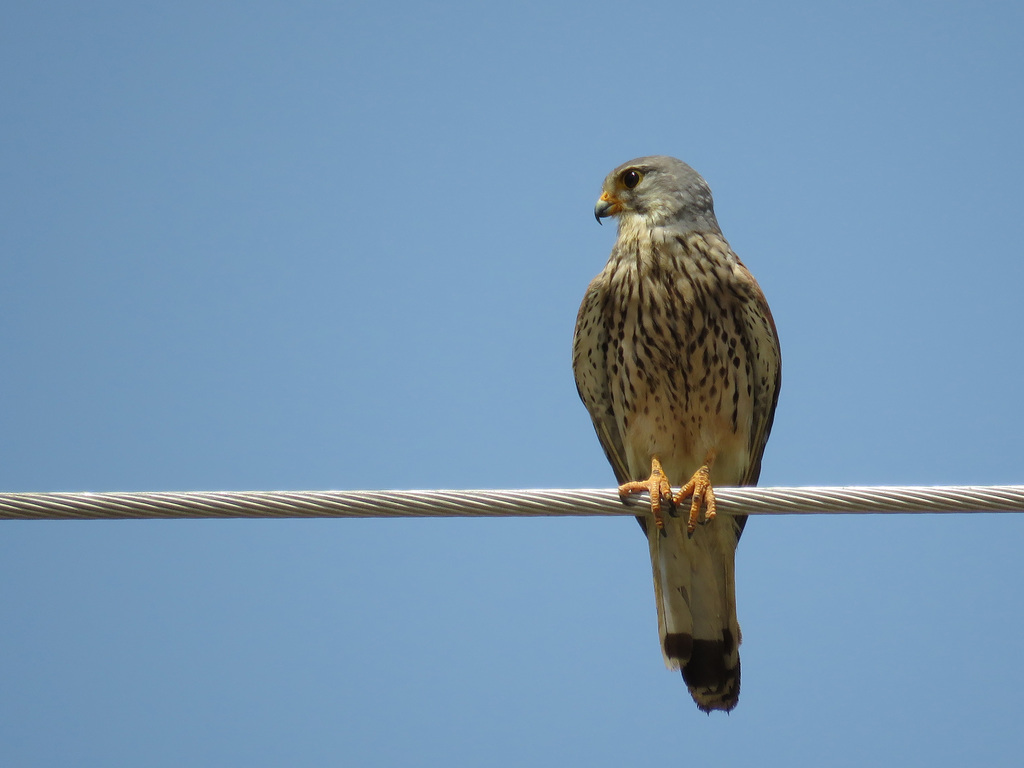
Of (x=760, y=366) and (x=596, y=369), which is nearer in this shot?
(x=760, y=366)

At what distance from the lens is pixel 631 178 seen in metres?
4.92

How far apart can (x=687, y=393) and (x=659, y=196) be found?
993 millimetres

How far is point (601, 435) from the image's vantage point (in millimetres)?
4672

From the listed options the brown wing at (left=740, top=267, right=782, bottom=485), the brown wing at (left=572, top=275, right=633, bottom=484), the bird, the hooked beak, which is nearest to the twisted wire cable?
the bird

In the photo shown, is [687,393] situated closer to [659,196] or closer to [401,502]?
[659,196]

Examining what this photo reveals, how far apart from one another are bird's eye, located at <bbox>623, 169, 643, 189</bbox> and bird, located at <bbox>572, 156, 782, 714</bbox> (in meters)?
0.37

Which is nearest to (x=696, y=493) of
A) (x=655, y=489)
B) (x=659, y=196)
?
(x=655, y=489)

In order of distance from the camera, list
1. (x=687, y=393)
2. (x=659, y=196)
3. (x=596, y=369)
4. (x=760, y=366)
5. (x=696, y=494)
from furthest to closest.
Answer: (x=659, y=196) → (x=596, y=369) → (x=760, y=366) → (x=687, y=393) → (x=696, y=494)

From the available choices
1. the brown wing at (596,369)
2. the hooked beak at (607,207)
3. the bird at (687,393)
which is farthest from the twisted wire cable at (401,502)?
the hooked beak at (607,207)

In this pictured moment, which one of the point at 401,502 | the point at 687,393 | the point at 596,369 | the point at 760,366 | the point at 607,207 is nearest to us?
the point at 401,502

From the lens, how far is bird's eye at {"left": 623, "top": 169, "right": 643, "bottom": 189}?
16.1 feet

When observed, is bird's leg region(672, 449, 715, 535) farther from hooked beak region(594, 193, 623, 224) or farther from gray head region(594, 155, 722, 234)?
hooked beak region(594, 193, 623, 224)

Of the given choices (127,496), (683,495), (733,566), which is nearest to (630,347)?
(683,495)

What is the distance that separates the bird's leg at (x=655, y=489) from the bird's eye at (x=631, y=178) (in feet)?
4.59
